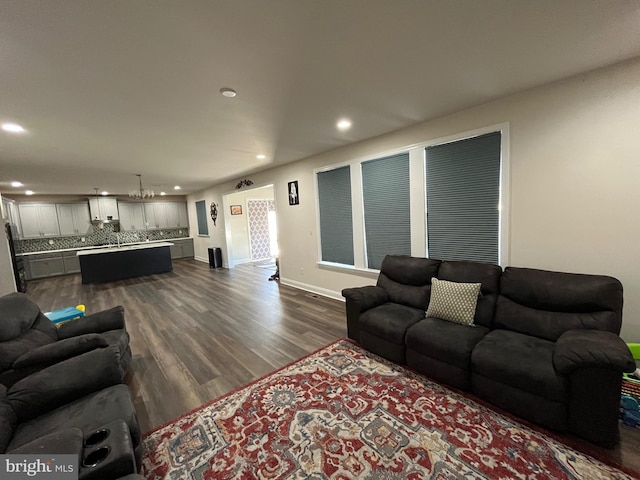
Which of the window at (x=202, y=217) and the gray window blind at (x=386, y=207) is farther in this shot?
the window at (x=202, y=217)

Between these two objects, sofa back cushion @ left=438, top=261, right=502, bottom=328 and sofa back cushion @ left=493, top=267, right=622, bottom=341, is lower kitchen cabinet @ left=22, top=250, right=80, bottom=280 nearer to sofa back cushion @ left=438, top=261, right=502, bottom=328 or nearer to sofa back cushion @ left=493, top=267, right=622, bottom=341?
sofa back cushion @ left=438, top=261, right=502, bottom=328

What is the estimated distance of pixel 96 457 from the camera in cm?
121

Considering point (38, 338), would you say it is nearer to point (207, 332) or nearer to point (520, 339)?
point (207, 332)

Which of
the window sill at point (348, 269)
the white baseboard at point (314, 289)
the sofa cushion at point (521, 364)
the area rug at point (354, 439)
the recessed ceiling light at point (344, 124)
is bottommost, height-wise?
the area rug at point (354, 439)

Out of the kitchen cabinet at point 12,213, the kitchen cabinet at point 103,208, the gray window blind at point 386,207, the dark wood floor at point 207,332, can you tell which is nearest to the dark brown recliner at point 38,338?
the dark wood floor at point 207,332

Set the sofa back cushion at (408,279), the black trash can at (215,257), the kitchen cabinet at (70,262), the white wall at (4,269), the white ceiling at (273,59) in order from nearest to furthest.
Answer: the white ceiling at (273,59) < the sofa back cushion at (408,279) < the white wall at (4,269) < the kitchen cabinet at (70,262) < the black trash can at (215,257)

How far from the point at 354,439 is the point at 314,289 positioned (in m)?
3.44

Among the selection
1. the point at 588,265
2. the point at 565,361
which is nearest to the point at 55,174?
the point at 565,361

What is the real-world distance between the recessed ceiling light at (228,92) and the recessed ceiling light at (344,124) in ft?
4.20

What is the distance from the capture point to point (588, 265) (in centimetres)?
233

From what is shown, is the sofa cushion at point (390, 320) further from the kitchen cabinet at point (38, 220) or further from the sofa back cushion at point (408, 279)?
the kitchen cabinet at point (38, 220)

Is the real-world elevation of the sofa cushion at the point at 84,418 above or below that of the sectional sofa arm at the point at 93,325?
below

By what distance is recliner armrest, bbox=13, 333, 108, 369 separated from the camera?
1802mm

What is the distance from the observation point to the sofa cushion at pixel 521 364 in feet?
5.53
